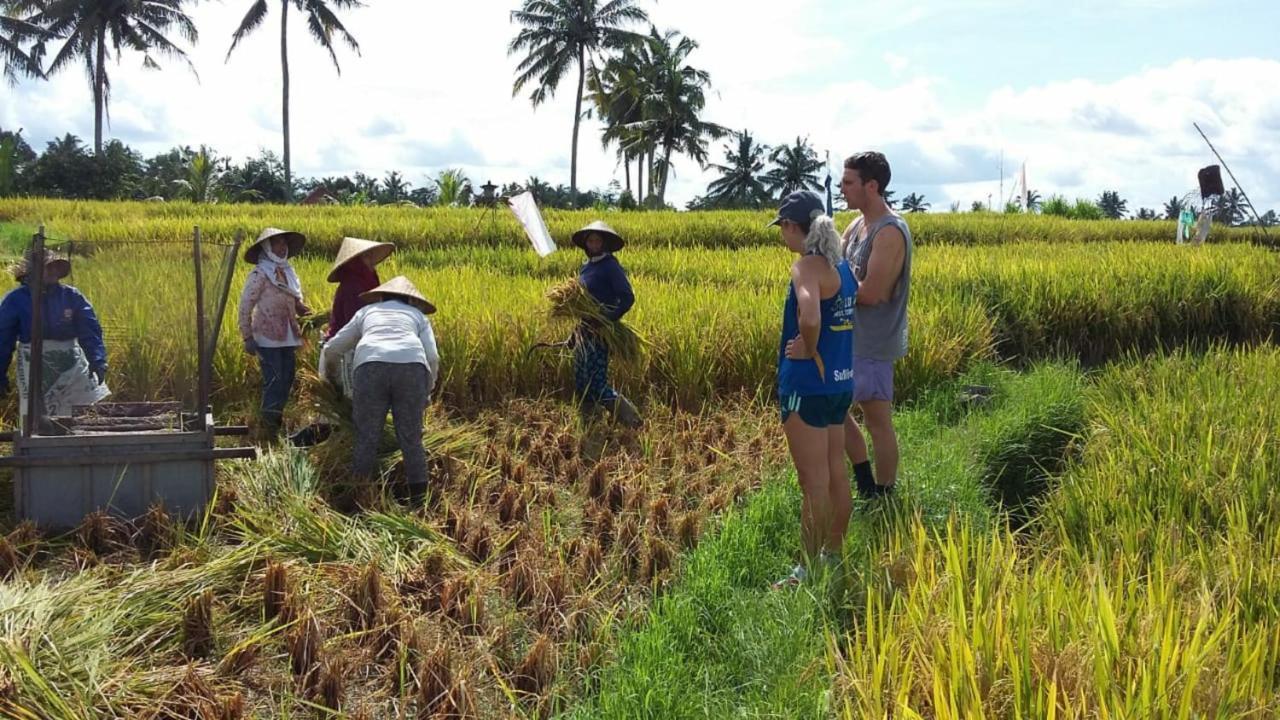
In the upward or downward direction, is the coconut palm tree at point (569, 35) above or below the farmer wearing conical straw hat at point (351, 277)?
above

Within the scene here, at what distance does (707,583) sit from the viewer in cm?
358

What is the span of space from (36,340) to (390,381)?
1403 millimetres

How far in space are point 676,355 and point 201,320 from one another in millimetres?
2987

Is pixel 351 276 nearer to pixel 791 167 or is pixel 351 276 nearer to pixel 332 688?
pixel 332 688

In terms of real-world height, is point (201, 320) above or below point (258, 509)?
above

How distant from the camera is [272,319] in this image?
211 inches

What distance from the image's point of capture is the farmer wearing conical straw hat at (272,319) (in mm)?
5336

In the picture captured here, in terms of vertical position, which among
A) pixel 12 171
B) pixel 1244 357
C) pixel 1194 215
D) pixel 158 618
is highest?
pixel 12 171

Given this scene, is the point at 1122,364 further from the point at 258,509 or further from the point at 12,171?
the point at 12,171

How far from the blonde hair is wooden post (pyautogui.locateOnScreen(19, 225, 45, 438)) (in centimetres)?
295

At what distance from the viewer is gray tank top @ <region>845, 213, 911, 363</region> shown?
4043 mm

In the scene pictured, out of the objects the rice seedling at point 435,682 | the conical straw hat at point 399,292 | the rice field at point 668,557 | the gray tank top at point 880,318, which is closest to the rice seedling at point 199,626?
the rice field at point 668,557

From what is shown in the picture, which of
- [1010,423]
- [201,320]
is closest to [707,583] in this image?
[201,320]

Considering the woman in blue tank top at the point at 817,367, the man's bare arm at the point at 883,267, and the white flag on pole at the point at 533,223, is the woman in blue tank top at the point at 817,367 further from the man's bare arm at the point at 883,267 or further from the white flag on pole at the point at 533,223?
the white flag on pole at the point at 533,223
